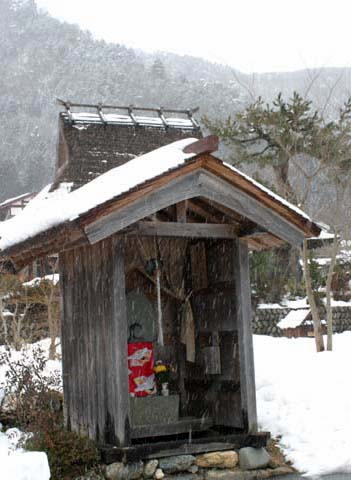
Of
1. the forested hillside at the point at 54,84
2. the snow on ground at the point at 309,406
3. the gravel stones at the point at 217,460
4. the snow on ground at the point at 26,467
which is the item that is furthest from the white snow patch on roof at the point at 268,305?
the forested hillside at the point at 54,84

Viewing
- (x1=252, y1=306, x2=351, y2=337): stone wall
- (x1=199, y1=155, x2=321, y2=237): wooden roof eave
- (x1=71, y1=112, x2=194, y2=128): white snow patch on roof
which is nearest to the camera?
(x1=199, y1=155, x2=321, y2=237): wooden roof eave

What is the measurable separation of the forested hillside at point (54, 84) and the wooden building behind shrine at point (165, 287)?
5684cm

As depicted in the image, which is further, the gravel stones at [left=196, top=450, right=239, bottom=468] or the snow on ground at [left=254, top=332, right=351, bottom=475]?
the snow on ground at [left=254, top=332, right=351, bottom=475]

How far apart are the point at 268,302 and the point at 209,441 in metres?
15.8

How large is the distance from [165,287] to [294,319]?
40.1 feet

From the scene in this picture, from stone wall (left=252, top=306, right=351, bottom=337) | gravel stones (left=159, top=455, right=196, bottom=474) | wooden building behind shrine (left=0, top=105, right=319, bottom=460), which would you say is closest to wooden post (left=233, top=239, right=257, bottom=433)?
wooden building behind shrine (left=0, top=105, right=319, bottom=460)

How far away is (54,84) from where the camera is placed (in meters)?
95.3

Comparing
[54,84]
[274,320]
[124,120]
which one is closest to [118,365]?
[124,120]

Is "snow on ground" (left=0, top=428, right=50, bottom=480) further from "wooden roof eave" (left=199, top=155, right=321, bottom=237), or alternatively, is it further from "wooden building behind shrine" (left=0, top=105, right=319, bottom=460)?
"wooden roof eave" (left=199, top=155, right=321, bottom=237)

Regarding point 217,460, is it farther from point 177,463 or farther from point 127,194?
point 127,194

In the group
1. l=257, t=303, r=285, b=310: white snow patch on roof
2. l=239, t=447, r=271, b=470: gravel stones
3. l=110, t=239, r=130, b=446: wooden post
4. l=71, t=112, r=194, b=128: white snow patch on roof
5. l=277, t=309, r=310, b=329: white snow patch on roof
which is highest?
l=71, t=112, r=194, b=128: white snow patch on roof

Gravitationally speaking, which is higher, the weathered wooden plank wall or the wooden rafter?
the wooden rafter

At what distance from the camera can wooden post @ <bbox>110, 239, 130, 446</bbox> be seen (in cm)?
728

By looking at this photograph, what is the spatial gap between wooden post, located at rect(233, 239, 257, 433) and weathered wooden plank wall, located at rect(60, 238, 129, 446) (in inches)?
61.9
